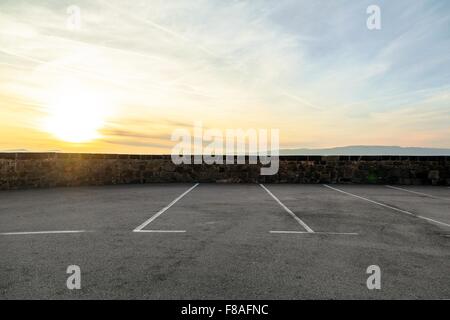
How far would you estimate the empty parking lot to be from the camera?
338cm

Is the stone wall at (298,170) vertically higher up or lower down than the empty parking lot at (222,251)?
higher up

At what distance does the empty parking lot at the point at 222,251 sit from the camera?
3377 mm

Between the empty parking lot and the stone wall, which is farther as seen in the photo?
the stone wall

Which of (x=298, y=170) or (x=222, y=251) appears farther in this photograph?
(x=298, y=170)

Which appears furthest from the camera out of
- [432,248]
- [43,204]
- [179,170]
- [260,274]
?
[179,170]

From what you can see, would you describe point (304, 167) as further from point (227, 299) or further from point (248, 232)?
point (227, 299)

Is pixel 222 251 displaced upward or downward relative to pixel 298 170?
downward

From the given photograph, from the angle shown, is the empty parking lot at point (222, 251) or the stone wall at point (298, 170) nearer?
the empty parking lot at point (222, 251)

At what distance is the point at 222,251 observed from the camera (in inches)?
184

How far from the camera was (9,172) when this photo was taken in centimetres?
1279

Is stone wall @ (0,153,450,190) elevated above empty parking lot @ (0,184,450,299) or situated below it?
above

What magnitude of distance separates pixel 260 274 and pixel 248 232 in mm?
2127
